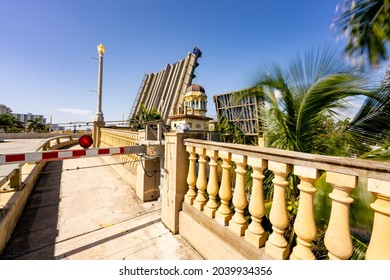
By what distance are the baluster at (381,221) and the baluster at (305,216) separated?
32 cm

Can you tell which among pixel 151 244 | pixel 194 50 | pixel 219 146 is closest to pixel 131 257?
pixel 151 244

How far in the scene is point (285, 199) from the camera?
1523 mm

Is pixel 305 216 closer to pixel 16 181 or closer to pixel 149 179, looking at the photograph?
pixel 149 179

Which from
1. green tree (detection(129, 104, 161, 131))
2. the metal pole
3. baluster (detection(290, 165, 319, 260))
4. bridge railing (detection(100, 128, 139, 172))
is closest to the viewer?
baluster (detection(290, 165, 319, 260))

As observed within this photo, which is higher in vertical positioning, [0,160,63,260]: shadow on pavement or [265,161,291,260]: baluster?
[265,161,291,260]: baluster

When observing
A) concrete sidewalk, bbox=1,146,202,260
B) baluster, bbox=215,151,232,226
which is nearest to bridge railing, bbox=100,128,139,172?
concrete sidewalk, bbox=1,146,202,260

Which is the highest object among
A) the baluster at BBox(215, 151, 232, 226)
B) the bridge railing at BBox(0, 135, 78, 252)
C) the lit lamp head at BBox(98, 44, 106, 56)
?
the lit lamp head at BBox(98, 44, 106, 56)

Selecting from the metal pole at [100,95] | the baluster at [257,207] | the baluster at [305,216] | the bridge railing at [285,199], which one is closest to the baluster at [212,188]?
the bridge railing at [285,199]

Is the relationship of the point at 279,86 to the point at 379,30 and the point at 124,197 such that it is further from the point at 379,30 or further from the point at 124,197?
the point at 124,197

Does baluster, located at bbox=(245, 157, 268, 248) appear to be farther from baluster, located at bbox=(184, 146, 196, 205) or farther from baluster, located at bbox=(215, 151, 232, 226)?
baluster, located at bbox=(184, 146, 196, 205)

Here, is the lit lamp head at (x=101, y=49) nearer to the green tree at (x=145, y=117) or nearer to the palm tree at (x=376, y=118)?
the green tree at (x=145, y=117)

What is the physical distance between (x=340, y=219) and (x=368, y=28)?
2.64m

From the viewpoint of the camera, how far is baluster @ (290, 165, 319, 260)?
128 cm

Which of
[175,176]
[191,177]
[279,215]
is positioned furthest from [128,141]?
[279,215]
